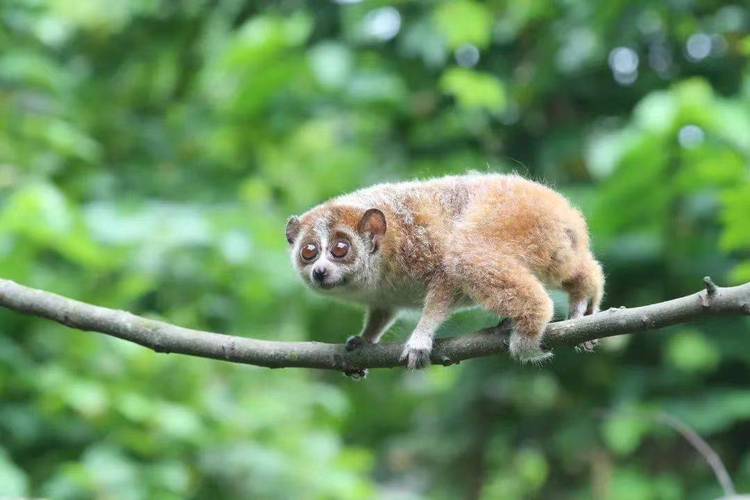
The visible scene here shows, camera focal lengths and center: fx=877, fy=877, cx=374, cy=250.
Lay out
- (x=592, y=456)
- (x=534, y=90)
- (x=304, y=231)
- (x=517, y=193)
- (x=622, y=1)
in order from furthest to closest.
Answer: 1. (x=534, y=90)
2. (x=592, y=456)
3. (x=622, y=1)
4. (x=304, y=231)
5. (x=517, y=193)

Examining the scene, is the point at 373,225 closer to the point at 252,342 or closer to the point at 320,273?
the point at 320,273

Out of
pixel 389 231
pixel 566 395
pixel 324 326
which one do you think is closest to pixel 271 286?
pixel 324 326

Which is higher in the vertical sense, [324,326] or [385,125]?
[385,125]

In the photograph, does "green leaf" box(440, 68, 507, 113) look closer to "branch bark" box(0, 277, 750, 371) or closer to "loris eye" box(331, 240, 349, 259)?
"loris eye" box(331, 240, 349, 259)

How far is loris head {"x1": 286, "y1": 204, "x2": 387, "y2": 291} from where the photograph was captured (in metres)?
3.89

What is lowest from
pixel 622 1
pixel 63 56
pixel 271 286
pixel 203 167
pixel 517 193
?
pixel 517 193

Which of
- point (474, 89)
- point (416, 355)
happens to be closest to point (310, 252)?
point (416, 355)

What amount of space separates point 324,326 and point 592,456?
2.65 m

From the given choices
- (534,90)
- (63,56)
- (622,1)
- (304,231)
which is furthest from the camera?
(63,56)

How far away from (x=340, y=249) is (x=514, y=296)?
87cm

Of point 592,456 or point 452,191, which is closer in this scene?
point 452,191

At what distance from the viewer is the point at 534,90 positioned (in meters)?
7.05

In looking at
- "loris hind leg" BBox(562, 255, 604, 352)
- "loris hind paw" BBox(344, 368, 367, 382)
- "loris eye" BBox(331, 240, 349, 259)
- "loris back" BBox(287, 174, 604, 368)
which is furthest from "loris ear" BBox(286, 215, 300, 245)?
"loris hind leg" BBox(562, 255, 604, 352)

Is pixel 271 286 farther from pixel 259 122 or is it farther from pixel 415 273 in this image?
pixel 415 273
